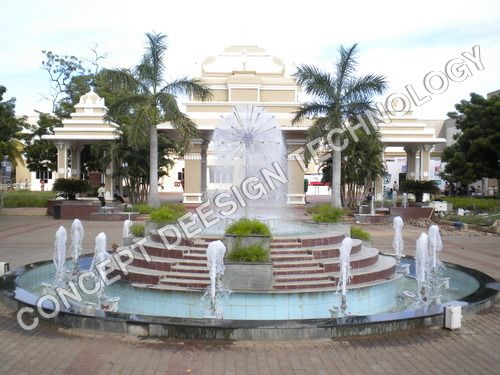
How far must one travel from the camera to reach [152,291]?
8.80 metres

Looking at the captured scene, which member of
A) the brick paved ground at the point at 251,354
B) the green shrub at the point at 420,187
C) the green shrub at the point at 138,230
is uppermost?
the green shrub at the point at 420,187

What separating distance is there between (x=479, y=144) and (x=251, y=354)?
31321mm

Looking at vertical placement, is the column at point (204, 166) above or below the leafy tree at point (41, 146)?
below

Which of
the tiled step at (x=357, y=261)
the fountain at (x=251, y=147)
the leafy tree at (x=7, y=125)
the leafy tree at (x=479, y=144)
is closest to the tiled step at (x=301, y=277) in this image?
the tiled step at (x=357, y=261)

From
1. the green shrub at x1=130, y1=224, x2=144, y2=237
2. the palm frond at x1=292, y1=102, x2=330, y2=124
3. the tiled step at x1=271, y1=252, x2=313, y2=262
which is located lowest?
the tiled step at x1=271, y1=252, x2=313, y2=262

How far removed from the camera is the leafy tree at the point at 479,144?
33531 mm

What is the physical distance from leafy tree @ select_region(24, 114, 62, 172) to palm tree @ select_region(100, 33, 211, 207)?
60.4ft

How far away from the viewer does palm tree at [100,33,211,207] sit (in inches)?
849

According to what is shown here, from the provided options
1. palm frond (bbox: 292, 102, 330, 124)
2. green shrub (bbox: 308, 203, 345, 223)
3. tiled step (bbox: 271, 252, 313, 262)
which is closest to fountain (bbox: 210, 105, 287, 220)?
green shrub (bbox: 308, 203, 345, 223)

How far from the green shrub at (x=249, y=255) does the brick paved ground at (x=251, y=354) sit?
2442mm

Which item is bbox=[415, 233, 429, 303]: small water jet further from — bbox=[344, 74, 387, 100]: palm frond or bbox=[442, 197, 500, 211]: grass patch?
bbox=[442, 197, 500, 211]: grass patch

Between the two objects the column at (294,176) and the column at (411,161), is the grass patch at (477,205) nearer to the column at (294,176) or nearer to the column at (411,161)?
the column at (411,161)

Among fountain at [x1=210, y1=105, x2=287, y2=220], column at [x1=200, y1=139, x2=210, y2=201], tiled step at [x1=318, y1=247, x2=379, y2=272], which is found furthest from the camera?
→ column at [x1=200, y1=139, x2=210, y2=201]

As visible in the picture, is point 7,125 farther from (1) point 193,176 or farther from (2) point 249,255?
(2) point 249,255
